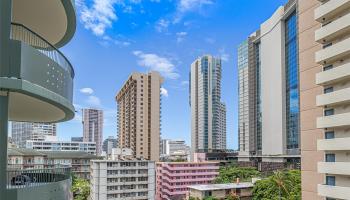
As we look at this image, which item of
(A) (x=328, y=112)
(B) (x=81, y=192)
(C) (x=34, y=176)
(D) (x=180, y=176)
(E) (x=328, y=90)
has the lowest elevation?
(B) (x=81, y=192)

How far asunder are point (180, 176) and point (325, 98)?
5772 centimetres

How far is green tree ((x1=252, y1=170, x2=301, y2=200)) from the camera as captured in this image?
46062mm

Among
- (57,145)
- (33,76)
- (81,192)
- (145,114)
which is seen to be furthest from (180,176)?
(33,76)

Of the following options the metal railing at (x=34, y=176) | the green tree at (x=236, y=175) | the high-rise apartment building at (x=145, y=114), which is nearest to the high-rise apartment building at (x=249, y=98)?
the green tree at (x=236, y=175)

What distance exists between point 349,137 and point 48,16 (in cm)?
1618

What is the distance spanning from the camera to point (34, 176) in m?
7.04

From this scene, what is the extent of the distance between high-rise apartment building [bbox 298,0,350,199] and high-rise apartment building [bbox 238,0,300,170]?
5362 centimetres

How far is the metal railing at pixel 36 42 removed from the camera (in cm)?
640

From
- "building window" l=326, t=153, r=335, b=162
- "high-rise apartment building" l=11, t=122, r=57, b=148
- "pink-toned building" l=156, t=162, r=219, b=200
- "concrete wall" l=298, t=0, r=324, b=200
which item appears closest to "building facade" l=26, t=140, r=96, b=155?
"high-rise apartment building" l=11, t=122, r=57, b=148

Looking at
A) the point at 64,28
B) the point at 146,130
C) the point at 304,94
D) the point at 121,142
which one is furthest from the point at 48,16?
the point at 121,142

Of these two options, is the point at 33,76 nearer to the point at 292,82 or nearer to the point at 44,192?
the point at 44,192

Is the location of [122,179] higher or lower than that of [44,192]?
lower

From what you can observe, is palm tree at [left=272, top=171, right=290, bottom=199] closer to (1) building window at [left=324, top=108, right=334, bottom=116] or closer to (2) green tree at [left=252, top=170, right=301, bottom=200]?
(2) green tree at [left=252, top=170, right=301, bottom=200]

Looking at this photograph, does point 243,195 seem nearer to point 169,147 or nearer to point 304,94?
point 304,94
